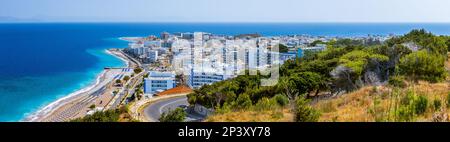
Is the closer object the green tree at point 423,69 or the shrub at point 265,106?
the shrub at point 265,106

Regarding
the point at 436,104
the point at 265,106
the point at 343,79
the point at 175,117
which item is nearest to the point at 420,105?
the point at 436,104

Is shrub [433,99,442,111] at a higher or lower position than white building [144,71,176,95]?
higher

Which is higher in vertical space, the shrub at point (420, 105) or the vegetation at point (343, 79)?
the shrub at point (420, 105)

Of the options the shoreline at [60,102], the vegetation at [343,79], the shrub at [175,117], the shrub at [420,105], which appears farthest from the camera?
the shoreline at [60,102]

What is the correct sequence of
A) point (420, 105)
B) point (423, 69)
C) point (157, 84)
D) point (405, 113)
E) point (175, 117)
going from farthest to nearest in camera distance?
point (157, 84) → point (175, 117) → point (423, 69) → point (420, 105) → point (405, 113)

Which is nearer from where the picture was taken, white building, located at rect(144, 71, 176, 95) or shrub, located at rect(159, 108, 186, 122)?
shrub, located at rect(159, 108, 186, 122)

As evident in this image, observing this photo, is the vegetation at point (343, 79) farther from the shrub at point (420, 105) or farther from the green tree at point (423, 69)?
the shrub at point (420, 105)

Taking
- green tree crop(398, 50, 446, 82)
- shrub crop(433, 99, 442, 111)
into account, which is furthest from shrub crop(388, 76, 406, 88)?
shrub crop(433, 99, 442, 111)

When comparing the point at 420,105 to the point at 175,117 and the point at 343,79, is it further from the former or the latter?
the point at 343,79

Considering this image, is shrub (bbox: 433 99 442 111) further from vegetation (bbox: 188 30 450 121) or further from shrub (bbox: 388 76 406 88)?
shrub (bbox: 388 76 406 88)

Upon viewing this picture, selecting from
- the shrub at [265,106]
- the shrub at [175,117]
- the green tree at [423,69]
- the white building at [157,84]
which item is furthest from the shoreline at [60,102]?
the green tree at [423,69]

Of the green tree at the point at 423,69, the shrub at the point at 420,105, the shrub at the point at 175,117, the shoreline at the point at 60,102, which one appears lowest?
the shoreline at the point at 60,102
